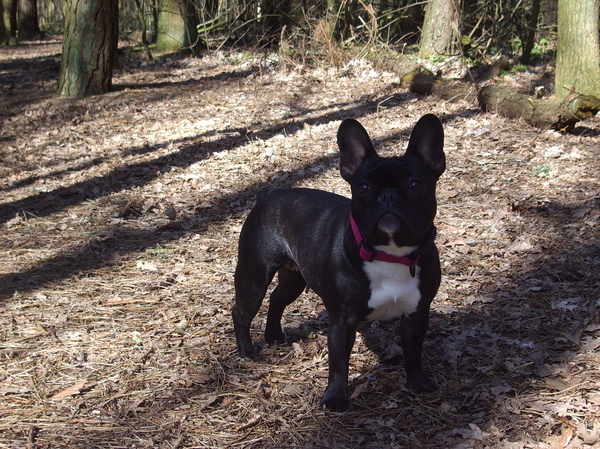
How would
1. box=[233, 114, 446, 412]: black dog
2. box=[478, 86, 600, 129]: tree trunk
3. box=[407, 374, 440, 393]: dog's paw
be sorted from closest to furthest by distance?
box=[233, 114, 446, 412]: black dog < box=[407, 374, 440, 393]: dog's paw < box=[478, 86, 600, 129]: tree trunk

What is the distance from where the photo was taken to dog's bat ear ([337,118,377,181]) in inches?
139

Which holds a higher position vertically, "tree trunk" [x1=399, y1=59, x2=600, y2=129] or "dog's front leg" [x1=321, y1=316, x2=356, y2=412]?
"tree trunk" [x1=399, y1=59, x2=600, y2=129]

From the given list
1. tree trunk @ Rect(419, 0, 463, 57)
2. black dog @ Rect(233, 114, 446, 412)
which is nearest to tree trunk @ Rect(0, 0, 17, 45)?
tree trunk @ Rect(419, 0, 463, 57)

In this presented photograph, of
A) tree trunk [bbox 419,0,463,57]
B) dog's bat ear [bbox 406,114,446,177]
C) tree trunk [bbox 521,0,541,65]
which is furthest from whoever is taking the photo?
tree trunk [bbox 419,0,463,57]

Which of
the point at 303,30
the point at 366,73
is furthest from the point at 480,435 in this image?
the point at 303,30

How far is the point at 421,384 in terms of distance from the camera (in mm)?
3770

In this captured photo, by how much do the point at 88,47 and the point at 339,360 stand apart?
35.8ft

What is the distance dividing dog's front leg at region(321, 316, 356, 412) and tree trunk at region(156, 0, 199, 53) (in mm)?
15798

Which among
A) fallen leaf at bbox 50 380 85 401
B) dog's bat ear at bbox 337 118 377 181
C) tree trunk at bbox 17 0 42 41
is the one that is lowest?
fallen leaf at bbox 50 380 85 401

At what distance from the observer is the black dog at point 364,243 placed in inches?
126

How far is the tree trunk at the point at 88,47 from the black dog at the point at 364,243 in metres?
9.88

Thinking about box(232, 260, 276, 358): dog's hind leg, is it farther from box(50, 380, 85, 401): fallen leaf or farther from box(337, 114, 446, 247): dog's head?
box(50, 380, 85, 401): fallen leaf

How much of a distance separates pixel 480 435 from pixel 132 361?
7.82 feet

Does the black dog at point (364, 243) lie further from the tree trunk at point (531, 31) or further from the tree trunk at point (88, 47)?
the tree trunk at point (531, 31)
